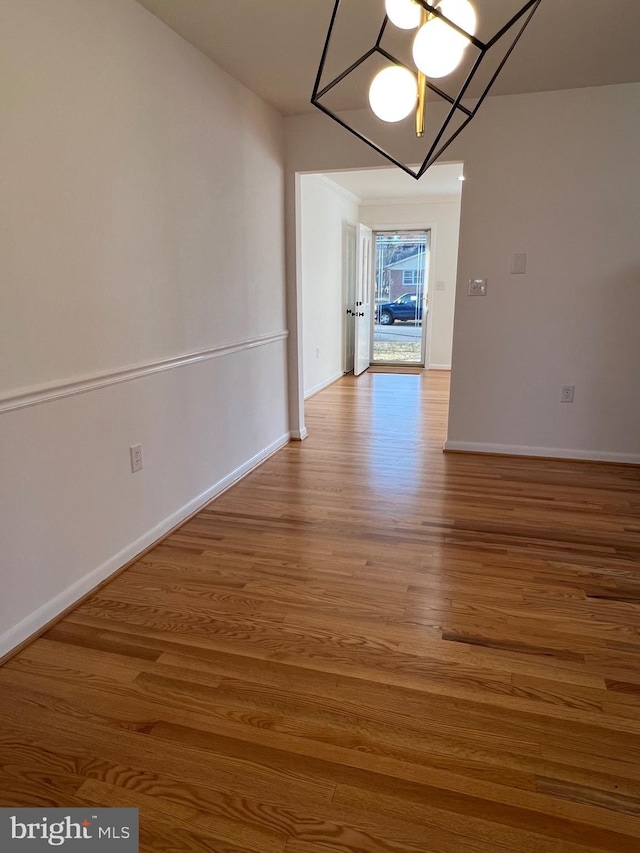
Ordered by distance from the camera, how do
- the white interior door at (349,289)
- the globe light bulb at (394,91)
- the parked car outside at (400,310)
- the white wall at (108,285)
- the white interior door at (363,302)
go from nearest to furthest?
the globe light bulb at (394,91) → the white wall at (108,285) → the white interior door at (349,289) → the white interior door at (363,302) → the parked car outside at (400,310)

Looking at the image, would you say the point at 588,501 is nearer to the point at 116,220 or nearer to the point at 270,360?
the point at 270,360

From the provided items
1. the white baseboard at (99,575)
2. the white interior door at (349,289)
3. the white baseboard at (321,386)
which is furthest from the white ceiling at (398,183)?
the white baseboard at (99,575)

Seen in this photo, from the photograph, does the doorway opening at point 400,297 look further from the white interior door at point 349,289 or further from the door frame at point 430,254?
the white interior door at point 349,289

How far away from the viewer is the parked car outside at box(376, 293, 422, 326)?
816cm

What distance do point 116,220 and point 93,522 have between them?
1.24 m

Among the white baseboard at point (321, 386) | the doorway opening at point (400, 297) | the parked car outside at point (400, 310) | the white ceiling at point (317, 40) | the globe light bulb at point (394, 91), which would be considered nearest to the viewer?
the globe light bulb at point (394, 91)

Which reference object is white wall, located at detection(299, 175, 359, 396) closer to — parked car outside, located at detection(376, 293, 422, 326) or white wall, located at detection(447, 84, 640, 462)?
parked car outside, located at detection(376, 293, 422, 326)

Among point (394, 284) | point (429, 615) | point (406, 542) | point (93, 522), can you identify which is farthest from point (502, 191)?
point (394, 284)

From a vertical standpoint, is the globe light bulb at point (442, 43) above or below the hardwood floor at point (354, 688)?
above

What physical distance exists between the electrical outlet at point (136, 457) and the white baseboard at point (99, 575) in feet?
1.09

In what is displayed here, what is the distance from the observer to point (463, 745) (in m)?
1.43

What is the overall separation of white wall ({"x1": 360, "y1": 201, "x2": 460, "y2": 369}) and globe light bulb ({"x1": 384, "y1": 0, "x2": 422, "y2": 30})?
6.11 meters

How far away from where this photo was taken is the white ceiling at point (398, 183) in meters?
5.46

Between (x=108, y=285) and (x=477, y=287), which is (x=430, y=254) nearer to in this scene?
(x=477, y=287)
